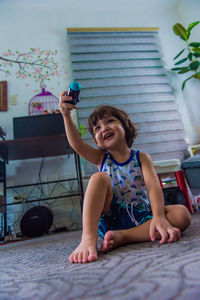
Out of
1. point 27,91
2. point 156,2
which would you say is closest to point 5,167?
point 27,91

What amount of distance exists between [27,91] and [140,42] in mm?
1382

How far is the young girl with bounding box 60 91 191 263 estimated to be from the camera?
23.8 inches

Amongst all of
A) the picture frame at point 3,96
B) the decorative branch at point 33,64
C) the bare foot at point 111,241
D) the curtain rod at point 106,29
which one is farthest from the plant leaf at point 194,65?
the bare foot at point 111,241

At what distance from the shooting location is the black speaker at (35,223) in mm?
1597

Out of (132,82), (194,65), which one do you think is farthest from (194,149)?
(132,82)

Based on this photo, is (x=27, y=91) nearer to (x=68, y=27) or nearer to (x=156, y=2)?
(x=68, y=27)

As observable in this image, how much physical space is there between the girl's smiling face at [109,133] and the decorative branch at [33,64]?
5.50 feet

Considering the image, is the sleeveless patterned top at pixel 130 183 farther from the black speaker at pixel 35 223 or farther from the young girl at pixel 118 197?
the black speaker at pixel 35 223

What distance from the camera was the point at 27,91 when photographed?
90.7 inches

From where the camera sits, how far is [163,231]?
1.95 feet

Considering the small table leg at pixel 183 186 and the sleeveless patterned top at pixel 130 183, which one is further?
the small table leg at pixel 183 186

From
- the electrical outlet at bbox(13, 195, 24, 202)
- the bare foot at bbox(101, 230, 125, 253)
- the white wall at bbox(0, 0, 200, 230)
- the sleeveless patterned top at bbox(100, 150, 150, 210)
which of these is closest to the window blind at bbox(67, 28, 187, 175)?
the white wall at bbox(0, 0, 200, 230)

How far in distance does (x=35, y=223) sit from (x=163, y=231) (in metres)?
1.23

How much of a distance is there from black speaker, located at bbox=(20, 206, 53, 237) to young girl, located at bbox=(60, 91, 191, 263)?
904 millimetres
